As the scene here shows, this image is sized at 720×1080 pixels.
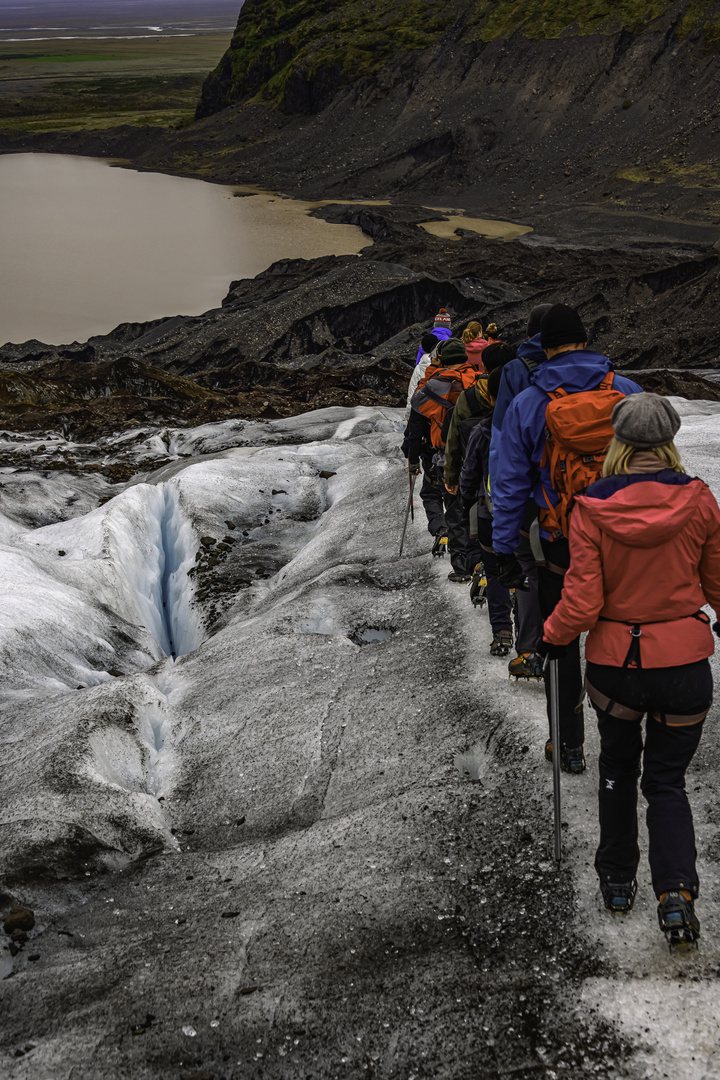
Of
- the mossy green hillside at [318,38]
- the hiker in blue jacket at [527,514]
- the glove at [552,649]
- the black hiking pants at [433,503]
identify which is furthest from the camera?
the mossy green hillside at [318,38]

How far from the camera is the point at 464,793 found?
5348 millimetres

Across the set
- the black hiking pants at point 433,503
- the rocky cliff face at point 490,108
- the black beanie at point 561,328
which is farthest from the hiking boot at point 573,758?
the rocky cliff face at point 490,108

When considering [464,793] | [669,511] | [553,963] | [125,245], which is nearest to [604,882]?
[553,963]

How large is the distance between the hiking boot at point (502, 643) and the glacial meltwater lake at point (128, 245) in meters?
39.7

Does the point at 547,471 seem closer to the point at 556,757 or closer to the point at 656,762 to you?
the point at 556,757

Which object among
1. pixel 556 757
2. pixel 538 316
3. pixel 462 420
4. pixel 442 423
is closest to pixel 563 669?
pixel 556 757

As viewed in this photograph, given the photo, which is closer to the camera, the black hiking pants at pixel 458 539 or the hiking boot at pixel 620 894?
the hiking boot at pixel 620 894

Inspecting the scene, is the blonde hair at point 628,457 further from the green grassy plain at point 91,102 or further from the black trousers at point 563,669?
the green grassy plain at point 91,102

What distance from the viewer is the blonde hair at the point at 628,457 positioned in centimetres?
355

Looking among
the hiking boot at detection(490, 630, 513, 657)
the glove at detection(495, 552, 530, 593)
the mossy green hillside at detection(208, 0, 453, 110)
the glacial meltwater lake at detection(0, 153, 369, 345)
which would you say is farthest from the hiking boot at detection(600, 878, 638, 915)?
the mossy green hillside at detection(208, 0, 453, 110)

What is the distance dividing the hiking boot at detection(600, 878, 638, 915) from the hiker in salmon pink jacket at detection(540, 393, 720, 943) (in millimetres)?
278

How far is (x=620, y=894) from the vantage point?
13.0 feet

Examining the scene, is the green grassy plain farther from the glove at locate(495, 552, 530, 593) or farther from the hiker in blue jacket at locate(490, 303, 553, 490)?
the glove at locate(495, 552, 530, 593)

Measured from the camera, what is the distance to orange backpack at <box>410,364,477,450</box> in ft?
27.0
